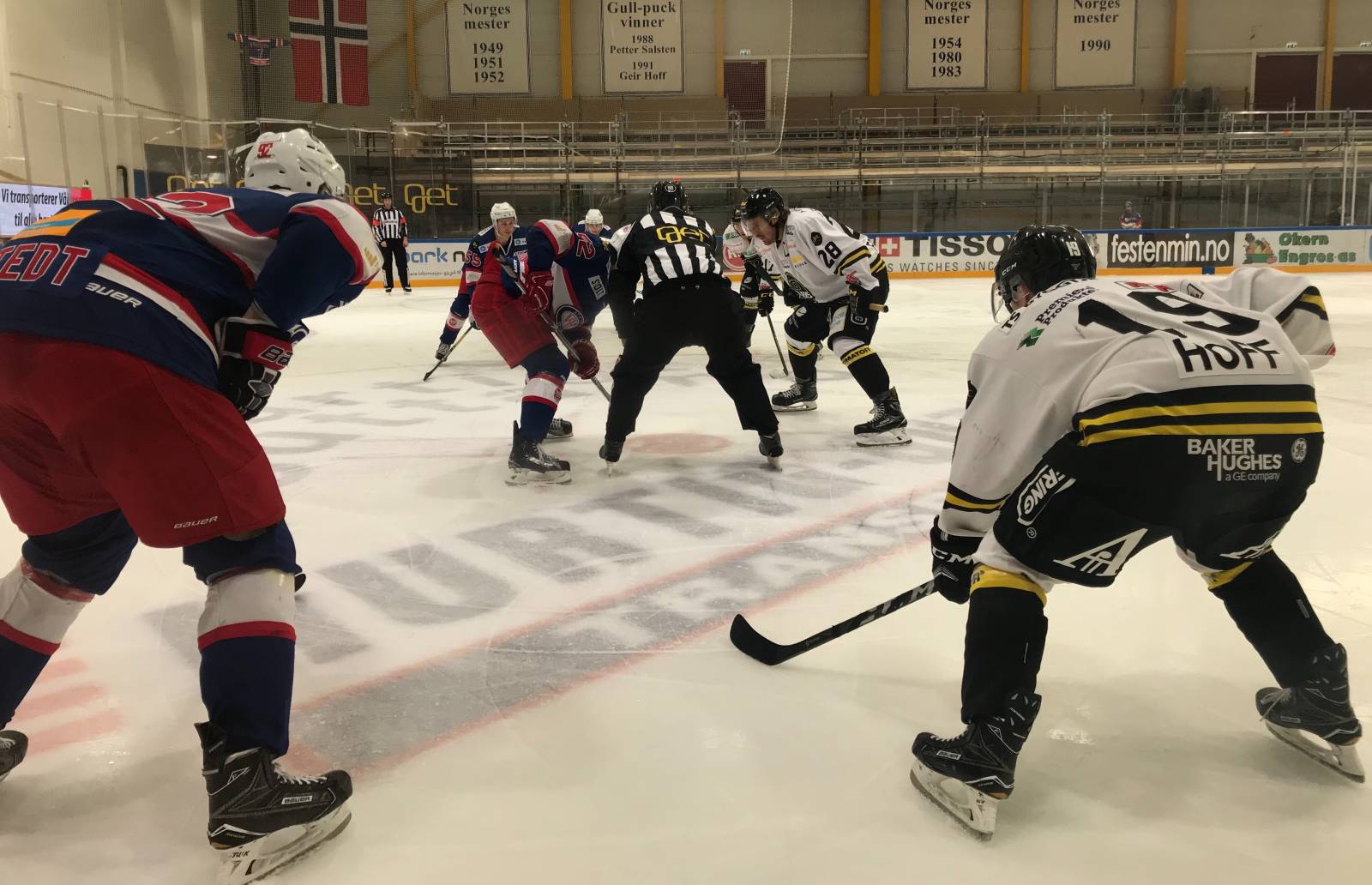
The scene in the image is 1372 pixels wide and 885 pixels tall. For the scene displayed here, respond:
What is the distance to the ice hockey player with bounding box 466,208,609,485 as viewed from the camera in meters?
4.46

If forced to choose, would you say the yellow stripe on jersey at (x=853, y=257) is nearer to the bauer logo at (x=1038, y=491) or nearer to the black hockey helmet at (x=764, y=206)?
the black hockey helmet at (x=764, y=206)

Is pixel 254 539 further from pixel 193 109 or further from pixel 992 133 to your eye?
pixel 992 133

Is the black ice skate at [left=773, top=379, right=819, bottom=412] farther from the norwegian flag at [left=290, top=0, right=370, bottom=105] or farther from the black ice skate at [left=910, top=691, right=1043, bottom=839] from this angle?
the norwegian flag at [left=290, top=0, right=370, bottom=105]

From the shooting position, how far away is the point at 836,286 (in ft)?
18.3

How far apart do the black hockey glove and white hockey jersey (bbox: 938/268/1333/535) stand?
36 mm

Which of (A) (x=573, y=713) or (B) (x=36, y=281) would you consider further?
(A) (x=573, y=713)

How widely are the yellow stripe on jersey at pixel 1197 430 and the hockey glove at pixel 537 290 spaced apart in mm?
3354

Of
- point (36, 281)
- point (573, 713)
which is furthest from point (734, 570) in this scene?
point (36, 281)

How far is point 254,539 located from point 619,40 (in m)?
20.1

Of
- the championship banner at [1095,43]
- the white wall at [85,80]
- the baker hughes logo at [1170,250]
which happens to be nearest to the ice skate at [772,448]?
the white wall at [85,80]

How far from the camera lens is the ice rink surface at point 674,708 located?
5.49ft

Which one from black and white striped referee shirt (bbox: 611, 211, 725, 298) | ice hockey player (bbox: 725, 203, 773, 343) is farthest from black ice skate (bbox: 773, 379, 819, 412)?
black and white striped referee shirt (bbox: 611, 211, 725, 298)

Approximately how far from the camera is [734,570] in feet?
10.4

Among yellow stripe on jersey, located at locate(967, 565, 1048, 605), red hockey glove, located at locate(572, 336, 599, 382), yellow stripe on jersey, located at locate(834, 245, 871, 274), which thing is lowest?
yellow stripe on jersey, located at locate(967, 565, 1048, 605)
